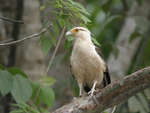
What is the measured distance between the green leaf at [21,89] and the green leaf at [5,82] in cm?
10

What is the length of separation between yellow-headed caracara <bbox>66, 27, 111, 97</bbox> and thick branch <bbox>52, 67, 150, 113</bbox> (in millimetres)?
962

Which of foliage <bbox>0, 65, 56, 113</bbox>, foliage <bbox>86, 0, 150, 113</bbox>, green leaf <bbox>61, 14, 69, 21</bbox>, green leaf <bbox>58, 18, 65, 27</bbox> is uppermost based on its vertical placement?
green leaf <bbox>61, 14, 69, 21</bbox>

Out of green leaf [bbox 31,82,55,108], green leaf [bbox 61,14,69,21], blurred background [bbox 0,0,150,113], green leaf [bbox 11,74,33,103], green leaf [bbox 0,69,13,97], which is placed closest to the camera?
green leaf [bbox 61,14,69,21]

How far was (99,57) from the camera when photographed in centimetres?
533

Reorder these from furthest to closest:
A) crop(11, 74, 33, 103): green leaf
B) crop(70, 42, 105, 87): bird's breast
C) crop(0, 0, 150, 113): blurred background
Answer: crop(0, 0, 150, 113): blurred background < crop(70, 42, 105, 87): bird's breast < crop(11, 74, 33, 103): green leaf

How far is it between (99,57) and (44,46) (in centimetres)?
166

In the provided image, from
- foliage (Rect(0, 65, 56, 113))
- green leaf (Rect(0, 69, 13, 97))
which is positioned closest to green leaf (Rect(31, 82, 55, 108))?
foliage (Rect(0, 65, 56, 113))

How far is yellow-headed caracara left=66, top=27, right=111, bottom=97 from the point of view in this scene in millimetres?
5184

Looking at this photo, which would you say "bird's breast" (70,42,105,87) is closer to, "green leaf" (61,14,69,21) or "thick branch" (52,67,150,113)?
"thick branch" (52,67,150,113)

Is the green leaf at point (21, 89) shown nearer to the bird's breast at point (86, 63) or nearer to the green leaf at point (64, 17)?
the bird's breast at point (86, 63)

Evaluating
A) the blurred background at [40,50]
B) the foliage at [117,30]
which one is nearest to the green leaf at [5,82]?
the blurred background at [40,50]

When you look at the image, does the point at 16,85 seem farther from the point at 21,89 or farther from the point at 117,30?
the point at 117,30

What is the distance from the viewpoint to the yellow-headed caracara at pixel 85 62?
204 inches

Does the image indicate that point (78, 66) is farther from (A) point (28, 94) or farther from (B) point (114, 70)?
(B) point (114, 70)
